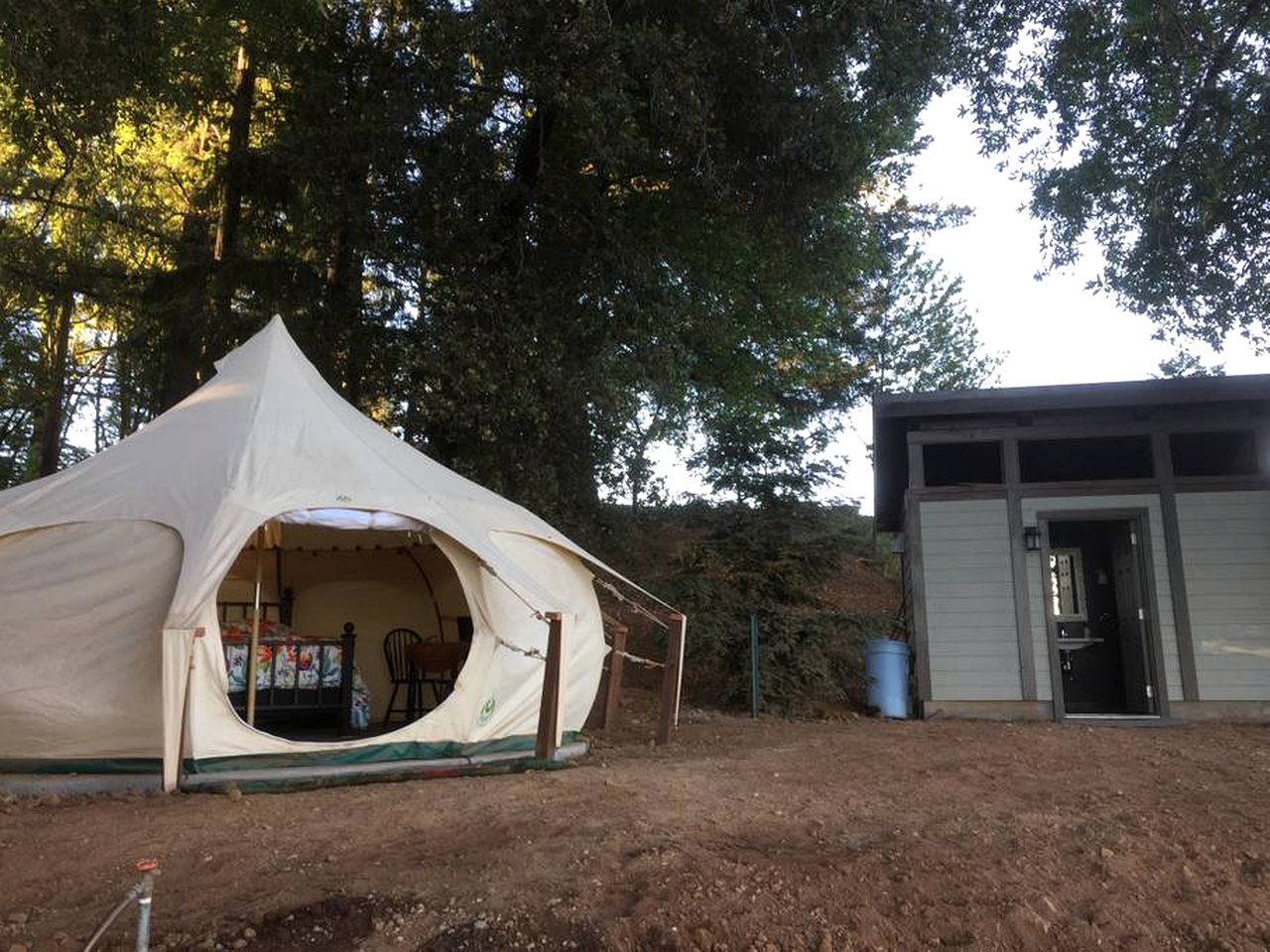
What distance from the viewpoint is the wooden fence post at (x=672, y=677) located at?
8.03 m

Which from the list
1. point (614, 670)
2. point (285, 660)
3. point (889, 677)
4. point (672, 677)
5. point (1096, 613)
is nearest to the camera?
Answer: point (285, 660)

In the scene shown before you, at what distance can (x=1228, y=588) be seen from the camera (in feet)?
31.3

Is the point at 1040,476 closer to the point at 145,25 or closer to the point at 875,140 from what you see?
the point at 875,140

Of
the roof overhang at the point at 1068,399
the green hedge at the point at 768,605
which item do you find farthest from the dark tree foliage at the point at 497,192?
the roof overhang at the point at 1068,399

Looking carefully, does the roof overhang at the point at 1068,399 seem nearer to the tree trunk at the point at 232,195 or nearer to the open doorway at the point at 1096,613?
the open doorway at the point at 1096,613

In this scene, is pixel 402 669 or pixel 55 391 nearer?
pixel 402 669

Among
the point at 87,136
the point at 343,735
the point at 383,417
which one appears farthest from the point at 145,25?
the point at 343,735

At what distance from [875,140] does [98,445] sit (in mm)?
21940

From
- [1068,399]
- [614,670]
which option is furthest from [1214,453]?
[614,670]

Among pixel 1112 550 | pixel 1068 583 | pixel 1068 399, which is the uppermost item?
pixel 1068 399

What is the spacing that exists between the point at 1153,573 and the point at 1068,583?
60.0 inches

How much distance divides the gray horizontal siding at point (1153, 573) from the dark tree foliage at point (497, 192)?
131 inches

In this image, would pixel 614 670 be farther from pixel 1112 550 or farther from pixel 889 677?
pixel 1112 550

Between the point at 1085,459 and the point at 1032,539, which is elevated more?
the point at 1085,459
